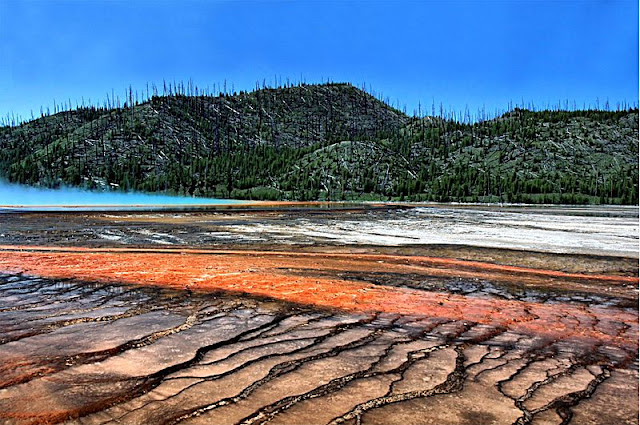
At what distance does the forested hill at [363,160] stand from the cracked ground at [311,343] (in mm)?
77878

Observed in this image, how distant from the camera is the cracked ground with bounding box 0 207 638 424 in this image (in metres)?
3.64

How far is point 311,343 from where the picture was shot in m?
5.23

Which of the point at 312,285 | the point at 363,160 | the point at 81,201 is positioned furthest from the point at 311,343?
the point at 363,160

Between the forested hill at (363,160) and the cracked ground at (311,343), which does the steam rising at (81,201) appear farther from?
the cracked ground at (311,343)

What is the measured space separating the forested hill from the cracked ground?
3066 inches

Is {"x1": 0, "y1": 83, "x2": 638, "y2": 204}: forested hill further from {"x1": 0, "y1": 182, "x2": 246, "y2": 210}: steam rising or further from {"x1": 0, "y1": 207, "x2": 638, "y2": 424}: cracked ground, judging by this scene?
{"x1": 0, "y1": 207, "x2": 638, "y2": 424}: cracked ground

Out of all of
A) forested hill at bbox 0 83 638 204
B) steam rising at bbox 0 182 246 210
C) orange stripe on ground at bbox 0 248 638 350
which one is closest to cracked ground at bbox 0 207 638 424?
orange stripe on ground at bbox 0 248 638 350

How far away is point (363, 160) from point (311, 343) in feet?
334

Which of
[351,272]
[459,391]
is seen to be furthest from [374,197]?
[459,391]

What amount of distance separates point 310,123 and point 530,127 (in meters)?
99.1

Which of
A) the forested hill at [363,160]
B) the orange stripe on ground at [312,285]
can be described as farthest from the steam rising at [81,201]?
the orange stripe on ground at [312,285]

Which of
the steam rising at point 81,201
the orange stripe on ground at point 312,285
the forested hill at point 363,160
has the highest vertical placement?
the forested hill at point 363,160

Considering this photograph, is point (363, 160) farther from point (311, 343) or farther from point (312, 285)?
point (311, 343)

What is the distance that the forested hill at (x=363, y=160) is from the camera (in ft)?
304
